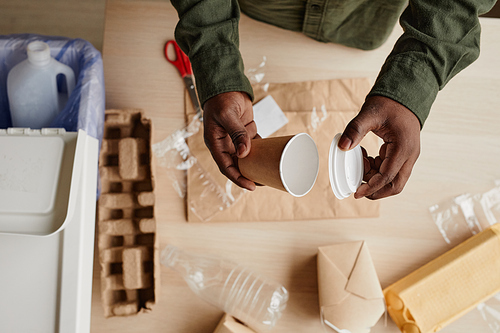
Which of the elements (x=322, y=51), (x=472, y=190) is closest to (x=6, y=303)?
(x=322, y=51)

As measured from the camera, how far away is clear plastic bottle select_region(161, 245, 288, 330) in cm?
97

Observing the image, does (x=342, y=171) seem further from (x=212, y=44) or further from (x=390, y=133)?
(x=212, y=44)

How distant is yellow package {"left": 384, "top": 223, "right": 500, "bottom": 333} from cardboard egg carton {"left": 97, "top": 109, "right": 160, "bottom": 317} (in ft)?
2.18

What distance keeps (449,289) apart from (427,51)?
24.3 inches

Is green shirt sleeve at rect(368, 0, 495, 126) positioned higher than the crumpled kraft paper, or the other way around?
green shirt sleeve at rect(368, 0, 495, 126)

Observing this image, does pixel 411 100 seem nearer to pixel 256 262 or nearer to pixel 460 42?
pixel 460 42

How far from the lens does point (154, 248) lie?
93cm

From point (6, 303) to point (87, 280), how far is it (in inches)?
5.8

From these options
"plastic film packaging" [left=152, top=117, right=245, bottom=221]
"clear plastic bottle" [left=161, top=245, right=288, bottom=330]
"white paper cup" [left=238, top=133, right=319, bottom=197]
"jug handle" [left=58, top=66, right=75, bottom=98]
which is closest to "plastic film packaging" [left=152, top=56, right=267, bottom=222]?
"plastic film packaging" [left=152, top=117, right=245, bottom=221]

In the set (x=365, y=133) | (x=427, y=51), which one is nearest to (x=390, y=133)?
(x=365, y=133)

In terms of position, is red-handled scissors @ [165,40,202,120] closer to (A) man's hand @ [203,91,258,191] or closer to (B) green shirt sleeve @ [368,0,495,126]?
(A) man's hand @ [203,91,258,191]

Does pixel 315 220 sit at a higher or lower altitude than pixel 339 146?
lower

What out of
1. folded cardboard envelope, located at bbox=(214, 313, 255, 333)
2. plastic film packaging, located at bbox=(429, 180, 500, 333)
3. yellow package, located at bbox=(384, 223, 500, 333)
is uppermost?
plastic film packaging, located at bbox=(429, 180, 500, 333)

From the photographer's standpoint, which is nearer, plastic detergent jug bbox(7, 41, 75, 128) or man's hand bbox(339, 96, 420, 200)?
man's hand bbox(339, 96, 420, 200)
